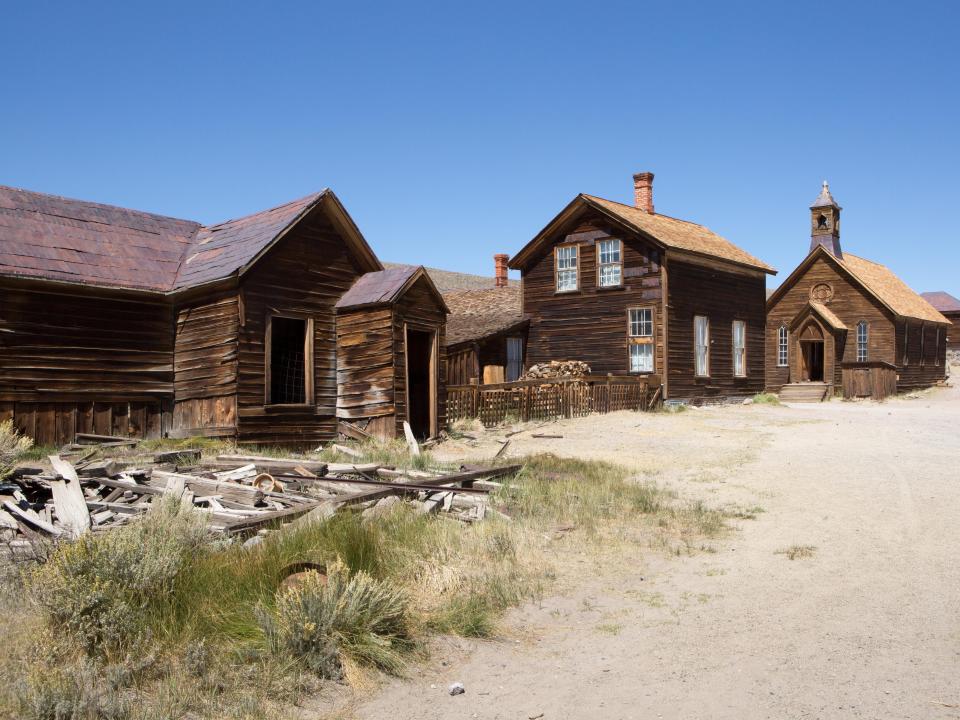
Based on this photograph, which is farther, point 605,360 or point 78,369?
point 605,360

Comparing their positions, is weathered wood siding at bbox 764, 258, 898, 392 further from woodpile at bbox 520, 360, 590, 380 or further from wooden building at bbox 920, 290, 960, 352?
wooden building at bbox 920, 290, 960, 352

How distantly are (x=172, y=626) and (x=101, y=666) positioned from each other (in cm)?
50

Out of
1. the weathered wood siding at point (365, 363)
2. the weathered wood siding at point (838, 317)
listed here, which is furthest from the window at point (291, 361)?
the weathered wood siding at point (838, 317)

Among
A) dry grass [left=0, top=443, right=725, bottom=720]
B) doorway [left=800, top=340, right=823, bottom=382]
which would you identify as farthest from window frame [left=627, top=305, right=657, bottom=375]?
dry grass [left=0, top=443, right=725, bottom=720]

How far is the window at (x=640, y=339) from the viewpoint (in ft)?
86.1

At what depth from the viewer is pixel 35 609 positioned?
586 cm

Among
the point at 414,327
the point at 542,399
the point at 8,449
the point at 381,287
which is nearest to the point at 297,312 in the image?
the point at 381,287

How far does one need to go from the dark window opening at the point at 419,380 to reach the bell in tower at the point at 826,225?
26078 mm

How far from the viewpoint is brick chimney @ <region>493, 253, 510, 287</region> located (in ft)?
118

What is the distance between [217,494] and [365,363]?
7557 mm

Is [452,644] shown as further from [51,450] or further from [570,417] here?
[570,417]

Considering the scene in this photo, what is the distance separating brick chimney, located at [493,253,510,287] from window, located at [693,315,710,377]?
416 inches

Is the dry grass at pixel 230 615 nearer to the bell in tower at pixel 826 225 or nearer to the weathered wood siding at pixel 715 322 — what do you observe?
the weathered wood siding at pixel 715 322

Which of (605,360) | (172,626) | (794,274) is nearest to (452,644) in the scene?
(172,626)
